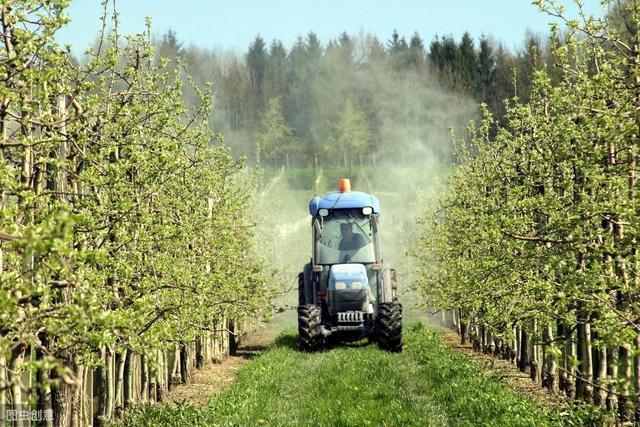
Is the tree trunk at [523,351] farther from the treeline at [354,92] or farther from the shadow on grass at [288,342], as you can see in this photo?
the treeline at [354,92]

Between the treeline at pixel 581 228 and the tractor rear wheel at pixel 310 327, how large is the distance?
3.91 meters

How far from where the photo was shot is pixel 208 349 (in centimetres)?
2258

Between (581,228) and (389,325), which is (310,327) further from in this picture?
(581,228)

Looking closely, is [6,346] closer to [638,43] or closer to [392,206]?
[638,43]

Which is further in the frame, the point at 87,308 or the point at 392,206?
the point at 392,206

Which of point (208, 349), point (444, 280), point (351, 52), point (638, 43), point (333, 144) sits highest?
point (351, 52)

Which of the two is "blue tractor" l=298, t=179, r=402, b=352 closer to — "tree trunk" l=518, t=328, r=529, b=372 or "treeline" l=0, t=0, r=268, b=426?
"treeline" l=0, t=0, r=268, b=426

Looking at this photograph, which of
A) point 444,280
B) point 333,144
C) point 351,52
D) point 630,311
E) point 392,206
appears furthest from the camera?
point 351,52

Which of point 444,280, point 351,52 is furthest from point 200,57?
point 444,280

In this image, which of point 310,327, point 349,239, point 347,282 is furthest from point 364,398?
point 349,239

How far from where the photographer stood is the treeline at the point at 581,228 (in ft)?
25.5

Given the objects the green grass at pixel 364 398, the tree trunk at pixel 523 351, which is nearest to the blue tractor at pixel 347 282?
the green grass at pixel 364 398

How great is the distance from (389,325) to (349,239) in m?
2.68

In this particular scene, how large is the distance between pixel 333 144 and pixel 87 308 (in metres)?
99.3
